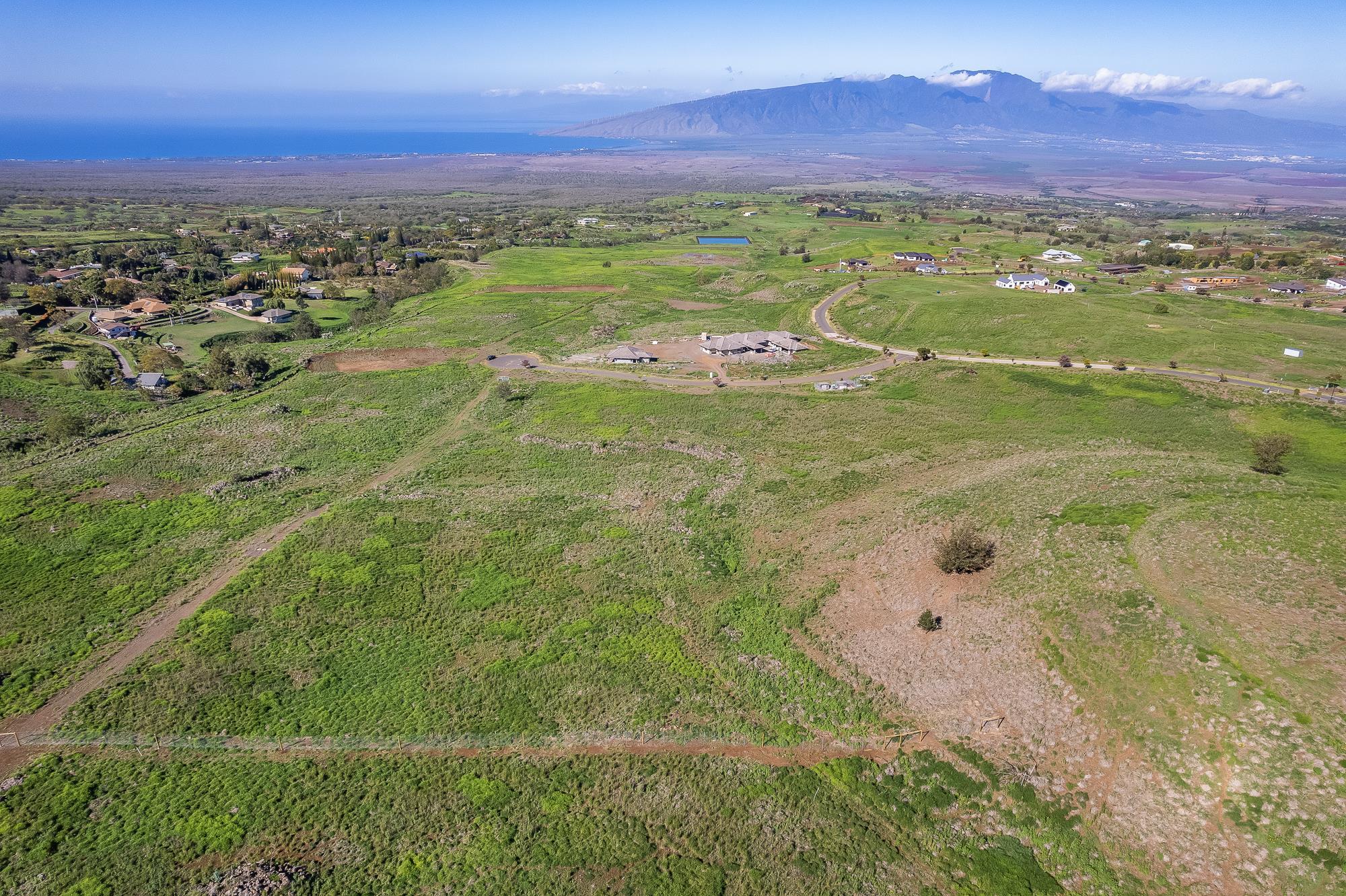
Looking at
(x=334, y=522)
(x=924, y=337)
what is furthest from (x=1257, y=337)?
(x=334, y=522)

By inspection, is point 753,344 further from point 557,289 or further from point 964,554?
point 557,289

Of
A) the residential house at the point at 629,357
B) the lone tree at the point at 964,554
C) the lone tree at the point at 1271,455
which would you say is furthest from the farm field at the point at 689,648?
the residential house at the point at 629,357

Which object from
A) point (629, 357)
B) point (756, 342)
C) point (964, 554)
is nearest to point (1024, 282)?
point (756, 342)

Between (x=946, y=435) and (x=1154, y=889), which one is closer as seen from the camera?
(x=1154, y=889)

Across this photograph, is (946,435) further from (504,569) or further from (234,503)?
(234,503)

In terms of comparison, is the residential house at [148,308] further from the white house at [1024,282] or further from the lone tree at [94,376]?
the white house at [1024,282]

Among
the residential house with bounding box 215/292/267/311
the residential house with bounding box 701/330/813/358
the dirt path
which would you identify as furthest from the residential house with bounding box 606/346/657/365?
the residential house with bounding box 215/292/267/311

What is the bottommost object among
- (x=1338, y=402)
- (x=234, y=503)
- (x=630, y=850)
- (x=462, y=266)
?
(x=630, y=850)
